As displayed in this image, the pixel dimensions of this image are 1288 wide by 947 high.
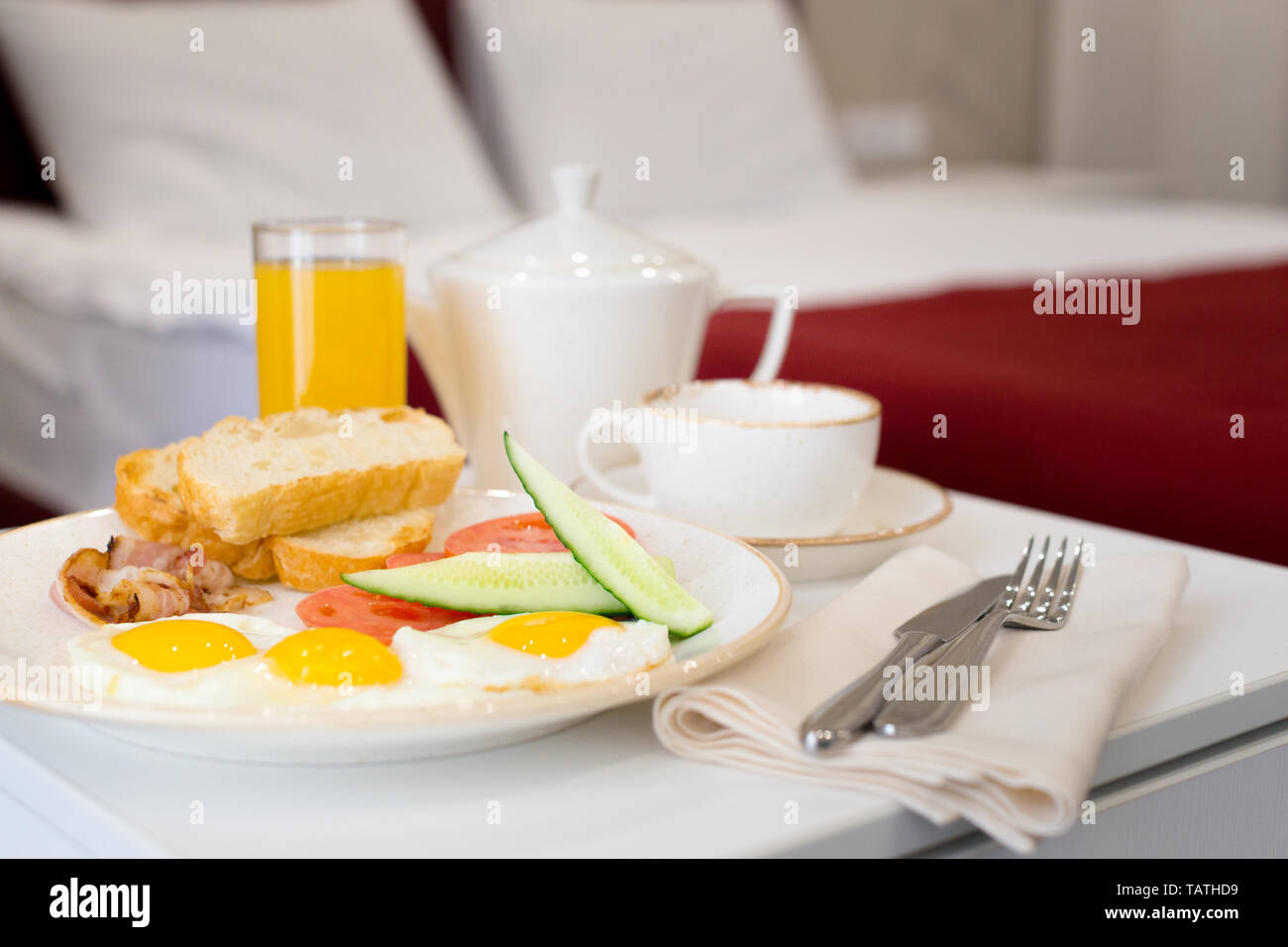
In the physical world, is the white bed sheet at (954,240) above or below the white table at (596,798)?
Result: above

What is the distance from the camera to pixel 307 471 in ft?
2.54

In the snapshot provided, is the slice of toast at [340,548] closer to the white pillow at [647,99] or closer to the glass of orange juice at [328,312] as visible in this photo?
the glass of orange juice at [328,312]

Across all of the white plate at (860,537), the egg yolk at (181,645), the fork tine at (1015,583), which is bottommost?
the white plate at (860,537)

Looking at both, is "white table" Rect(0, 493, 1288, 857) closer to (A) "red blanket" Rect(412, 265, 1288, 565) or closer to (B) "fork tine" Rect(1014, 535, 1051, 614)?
(B) "fork tine" Rect(1014, 535, 1051, 614)

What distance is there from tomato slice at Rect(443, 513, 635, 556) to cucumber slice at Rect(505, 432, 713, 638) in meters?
0.06

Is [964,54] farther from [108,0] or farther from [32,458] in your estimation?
[32,458]

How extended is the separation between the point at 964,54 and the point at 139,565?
12.3 feet

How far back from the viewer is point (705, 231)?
2373 millimetres

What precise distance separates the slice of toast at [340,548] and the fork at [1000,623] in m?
0.33

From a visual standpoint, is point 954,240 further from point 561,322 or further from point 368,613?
point 368,613

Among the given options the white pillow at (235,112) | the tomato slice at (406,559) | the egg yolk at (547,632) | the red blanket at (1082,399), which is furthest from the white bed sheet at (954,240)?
the egg yolk at (547,632)

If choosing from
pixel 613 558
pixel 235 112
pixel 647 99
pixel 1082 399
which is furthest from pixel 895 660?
pixel 647 99

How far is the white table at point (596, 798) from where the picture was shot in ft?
1.71

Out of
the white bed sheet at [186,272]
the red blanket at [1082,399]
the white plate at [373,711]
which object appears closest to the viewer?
the white plate at [373,711]
